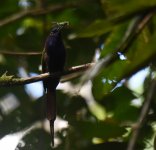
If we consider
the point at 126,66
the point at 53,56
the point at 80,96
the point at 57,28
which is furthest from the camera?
the point at 53,56

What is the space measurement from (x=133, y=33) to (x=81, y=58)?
1635 millimetres

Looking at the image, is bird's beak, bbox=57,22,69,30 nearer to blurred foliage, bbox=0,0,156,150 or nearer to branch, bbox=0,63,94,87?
blurred foliage, bbox=0,0,156,150

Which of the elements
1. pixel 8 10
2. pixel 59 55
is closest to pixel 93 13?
pixel 8 10

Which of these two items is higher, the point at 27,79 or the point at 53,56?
the point at 27,79

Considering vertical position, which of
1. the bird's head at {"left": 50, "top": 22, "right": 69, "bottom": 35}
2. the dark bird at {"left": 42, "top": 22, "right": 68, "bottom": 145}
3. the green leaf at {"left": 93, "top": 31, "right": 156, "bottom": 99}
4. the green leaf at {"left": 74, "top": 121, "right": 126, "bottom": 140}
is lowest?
the dark bird at {"left": 42, "top": 22, "right": 68, "bottom": 145}

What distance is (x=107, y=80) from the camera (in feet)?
4.67

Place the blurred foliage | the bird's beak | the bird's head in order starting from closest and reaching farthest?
the blurred foliage < the bird's beak < the bird's head

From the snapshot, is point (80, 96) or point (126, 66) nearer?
point (126, 66)

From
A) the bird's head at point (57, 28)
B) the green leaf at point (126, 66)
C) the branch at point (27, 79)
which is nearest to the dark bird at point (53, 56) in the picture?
the bird's head at point (57, 28)

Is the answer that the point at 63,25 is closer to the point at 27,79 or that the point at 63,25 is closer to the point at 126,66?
the point at 27,79

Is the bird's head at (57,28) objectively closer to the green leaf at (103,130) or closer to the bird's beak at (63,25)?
the bird's beak at (63,25)

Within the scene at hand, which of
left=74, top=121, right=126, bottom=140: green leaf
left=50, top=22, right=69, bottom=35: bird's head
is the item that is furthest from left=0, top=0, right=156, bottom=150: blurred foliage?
left=50, top=22, right=69, bottom=35: bird's head

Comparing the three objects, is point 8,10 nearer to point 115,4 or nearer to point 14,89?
point 14,89

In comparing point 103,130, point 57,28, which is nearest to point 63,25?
point 57,28
